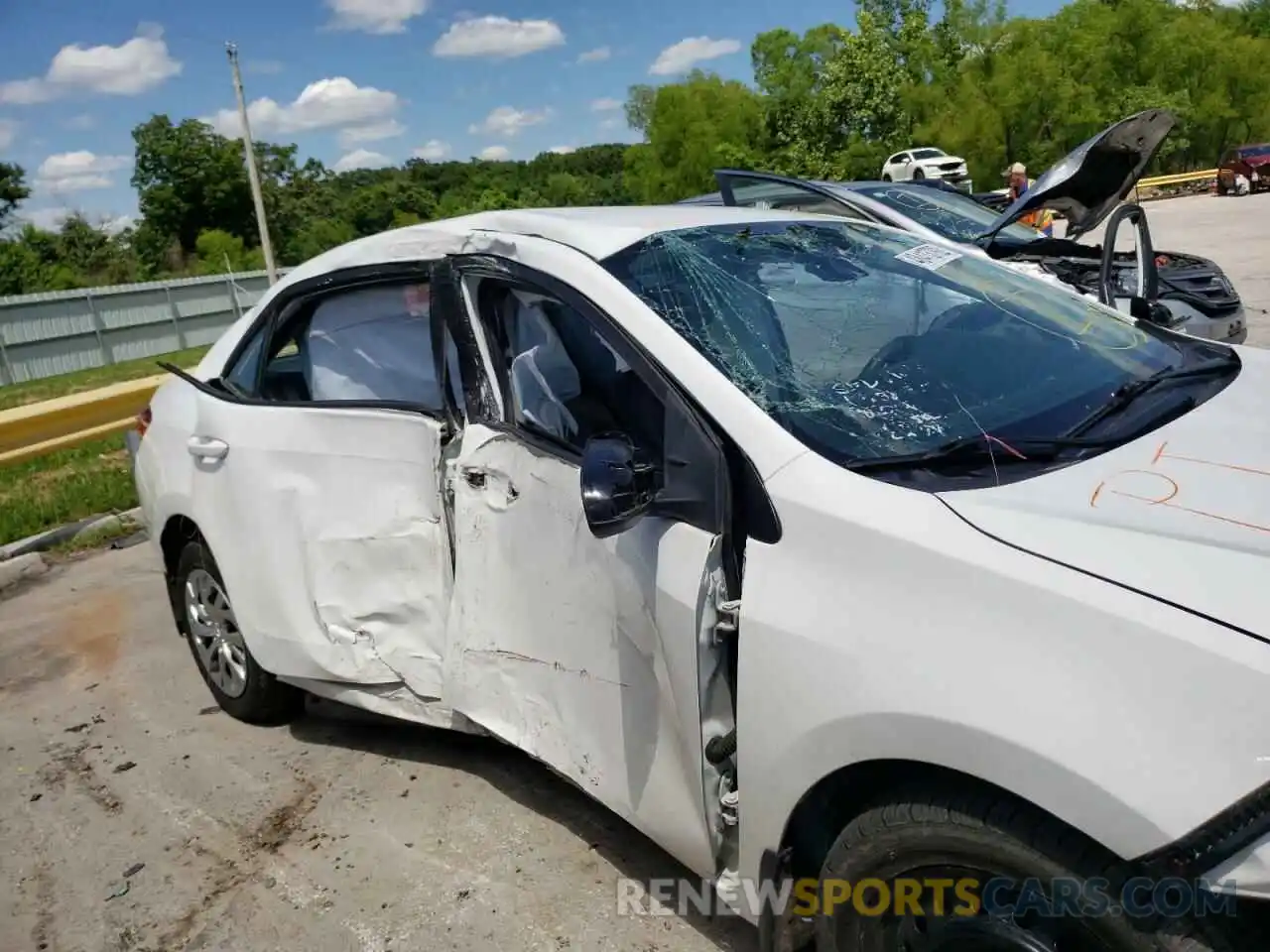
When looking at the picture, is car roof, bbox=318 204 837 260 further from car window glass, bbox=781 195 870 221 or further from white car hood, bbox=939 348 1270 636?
car window glass, bbox=781 195 870 221

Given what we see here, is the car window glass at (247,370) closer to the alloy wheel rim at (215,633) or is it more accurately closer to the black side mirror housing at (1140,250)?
the alloy wheel rim at (215,633)

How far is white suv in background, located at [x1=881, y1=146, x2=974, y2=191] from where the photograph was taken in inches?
1344

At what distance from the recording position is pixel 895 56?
150 feet

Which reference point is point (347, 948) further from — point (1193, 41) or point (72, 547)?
point (1193, 41)

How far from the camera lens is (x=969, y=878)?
171cm

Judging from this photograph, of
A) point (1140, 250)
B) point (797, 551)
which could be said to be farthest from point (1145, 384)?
point (1140, 250)

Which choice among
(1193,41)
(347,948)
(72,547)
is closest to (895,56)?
(1193,41)

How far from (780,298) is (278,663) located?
2054 mm

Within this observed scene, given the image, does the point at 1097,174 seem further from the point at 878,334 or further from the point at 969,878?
the point at 969,878

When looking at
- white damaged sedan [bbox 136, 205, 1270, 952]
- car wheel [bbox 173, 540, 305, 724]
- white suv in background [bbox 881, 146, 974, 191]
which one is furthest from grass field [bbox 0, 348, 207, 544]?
white suv in background [bbox 881, 146, 974, 191]

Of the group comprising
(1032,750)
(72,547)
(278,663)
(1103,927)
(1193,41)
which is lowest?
(72,547)

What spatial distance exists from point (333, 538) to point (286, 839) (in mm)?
940

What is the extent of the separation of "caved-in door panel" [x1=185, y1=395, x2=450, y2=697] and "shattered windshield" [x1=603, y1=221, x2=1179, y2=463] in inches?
34.9

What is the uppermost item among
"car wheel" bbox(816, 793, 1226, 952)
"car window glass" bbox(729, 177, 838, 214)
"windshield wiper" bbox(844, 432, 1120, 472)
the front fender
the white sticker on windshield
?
"car window glass" bbox(729, 177, 838, 214)
